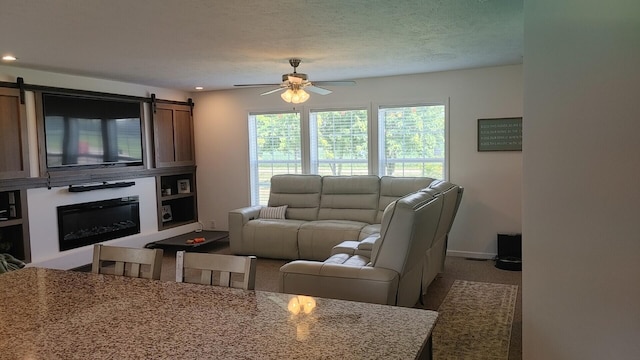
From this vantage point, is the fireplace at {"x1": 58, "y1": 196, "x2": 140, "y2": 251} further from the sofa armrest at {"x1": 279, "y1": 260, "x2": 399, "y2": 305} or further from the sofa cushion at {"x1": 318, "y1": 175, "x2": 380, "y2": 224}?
the sofa armrest at {"x1": 279, "y1": 260, "x2": 399, "y2": 305}

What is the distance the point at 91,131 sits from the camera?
19.0 feet

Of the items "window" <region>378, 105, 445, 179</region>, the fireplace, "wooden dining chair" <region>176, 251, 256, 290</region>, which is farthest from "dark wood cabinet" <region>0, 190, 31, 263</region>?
"window" <region>378, 105, 445, 179</region>

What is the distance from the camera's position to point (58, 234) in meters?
5.38

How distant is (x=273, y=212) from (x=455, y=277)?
2.62m

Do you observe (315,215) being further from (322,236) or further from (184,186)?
(184,186)

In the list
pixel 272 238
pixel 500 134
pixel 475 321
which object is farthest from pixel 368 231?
pixel 500 134

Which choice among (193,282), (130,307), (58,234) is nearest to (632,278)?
(193,282)

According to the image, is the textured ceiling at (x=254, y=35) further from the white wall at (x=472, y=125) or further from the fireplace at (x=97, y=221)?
the fireplace at (x=97, y=221)

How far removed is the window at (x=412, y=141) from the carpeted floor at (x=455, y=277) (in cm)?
128

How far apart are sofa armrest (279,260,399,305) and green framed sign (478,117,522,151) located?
3.22m

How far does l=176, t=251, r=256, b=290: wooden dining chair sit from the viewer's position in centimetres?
181

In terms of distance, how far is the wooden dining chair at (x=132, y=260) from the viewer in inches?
80.7

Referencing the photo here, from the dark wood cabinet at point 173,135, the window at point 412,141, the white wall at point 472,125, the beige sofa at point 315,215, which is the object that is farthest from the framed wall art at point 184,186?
the window at point 412,141

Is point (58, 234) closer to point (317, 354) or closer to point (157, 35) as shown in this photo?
point (157, 35)
